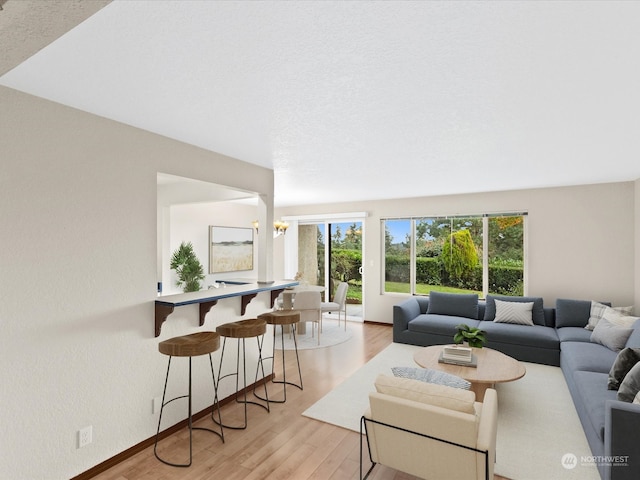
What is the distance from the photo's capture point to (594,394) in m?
2.68

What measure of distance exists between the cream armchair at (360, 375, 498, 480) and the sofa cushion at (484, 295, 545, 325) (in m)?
3.44

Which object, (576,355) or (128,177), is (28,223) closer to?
(128,177)

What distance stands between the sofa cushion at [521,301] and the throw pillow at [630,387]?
9.19 ft

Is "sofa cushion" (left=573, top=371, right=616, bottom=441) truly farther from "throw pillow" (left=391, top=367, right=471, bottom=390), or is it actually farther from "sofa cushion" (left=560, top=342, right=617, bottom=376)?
"throw pillow" (left=391, top=367, right=471, bottom=390)

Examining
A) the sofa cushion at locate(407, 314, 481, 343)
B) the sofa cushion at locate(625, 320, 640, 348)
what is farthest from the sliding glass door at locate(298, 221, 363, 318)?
the sofa cushion at locate(625, 320, 640, 348)

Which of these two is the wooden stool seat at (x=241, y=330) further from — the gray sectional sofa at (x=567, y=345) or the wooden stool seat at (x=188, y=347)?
the gray sectional sofa at (x=567, y=345)

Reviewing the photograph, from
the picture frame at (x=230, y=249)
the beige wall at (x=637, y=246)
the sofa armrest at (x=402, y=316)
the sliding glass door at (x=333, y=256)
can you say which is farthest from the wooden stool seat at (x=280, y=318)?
the beige wall at (x=637, y=246)

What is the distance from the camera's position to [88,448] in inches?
91.7

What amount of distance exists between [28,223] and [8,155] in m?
0.40

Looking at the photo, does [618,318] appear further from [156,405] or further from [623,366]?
[156,405]

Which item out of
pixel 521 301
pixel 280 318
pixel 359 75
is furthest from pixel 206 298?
pixel 521 301

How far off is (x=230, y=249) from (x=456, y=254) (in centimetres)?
442

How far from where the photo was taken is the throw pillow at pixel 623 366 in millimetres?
2658

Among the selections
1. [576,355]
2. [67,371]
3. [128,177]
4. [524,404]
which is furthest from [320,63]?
[576,355]
